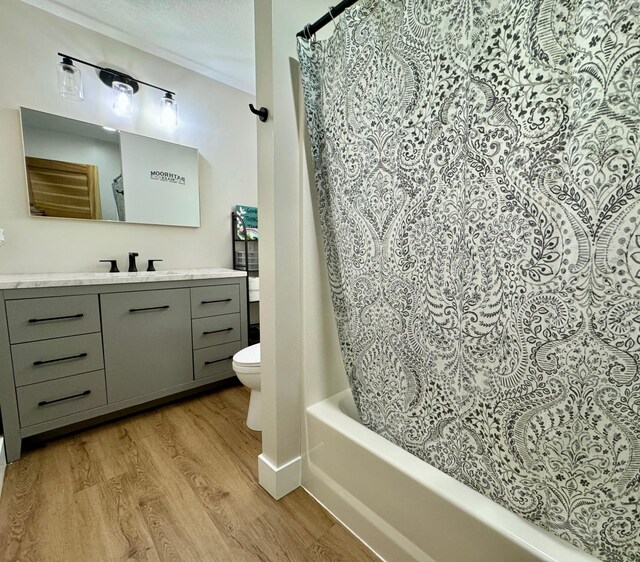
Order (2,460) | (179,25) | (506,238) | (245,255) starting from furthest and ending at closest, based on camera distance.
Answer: (245,255), (179,25), (2,460), (506,238)

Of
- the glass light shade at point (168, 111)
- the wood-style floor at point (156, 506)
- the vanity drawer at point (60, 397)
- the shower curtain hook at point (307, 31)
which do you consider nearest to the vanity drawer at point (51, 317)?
the vanity drawer at point (60, 397)

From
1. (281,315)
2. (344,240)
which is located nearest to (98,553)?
(281,315)

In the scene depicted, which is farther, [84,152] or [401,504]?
[84,152]

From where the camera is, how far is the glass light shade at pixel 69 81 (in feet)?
5.91

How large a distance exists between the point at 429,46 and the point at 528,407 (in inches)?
39.7

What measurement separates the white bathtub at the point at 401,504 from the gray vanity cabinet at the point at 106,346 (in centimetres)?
113

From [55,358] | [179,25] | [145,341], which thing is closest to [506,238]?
[145,341]

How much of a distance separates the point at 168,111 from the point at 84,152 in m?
0.66

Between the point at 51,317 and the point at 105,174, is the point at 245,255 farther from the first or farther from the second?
the point at 51,317

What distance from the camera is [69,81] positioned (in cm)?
182

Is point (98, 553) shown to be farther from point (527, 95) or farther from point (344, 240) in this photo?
point (527, 95)

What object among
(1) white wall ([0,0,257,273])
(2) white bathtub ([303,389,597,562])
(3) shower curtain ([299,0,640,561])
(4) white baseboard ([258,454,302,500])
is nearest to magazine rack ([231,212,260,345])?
(1) white wall ([0,0,257,273])

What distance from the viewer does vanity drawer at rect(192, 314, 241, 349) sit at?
2.04 metres

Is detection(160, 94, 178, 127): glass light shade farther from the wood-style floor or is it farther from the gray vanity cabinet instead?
the wood-style floor
